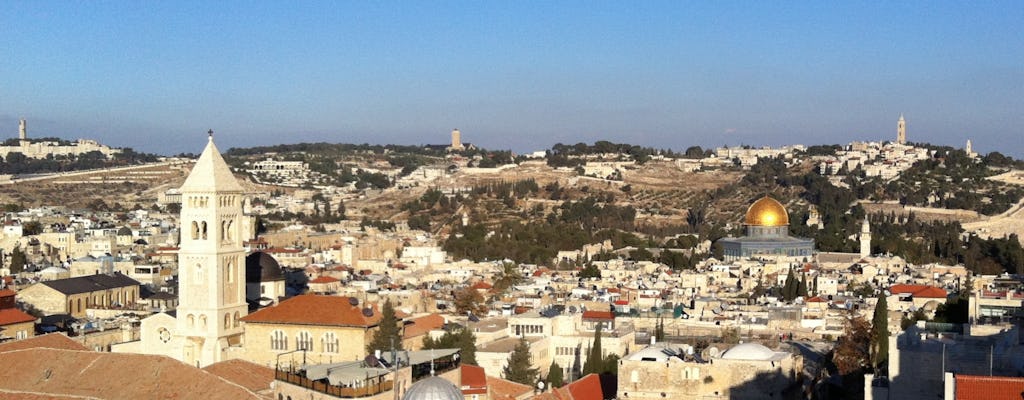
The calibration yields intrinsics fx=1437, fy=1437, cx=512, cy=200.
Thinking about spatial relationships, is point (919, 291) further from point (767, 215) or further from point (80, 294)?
point (80, 294)

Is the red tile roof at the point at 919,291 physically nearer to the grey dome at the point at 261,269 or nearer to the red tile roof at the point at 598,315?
the red tile roof at the point at 598,315

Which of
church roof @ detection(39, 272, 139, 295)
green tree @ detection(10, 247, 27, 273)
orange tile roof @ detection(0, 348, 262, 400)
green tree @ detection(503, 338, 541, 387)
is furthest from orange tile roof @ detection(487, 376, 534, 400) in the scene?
green tree @ detection(10, 247, 27, 273)

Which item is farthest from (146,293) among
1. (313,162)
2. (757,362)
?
(313,162)

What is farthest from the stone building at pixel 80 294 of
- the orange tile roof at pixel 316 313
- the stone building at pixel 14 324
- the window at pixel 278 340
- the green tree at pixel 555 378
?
the green tree at pixel 555 378

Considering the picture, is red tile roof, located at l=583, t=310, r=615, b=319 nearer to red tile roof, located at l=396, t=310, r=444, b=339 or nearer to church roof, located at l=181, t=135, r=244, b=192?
red tile roof, located at l=396, t=310, r=444, b=339

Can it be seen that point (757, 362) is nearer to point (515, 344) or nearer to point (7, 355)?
point (515, 344)
